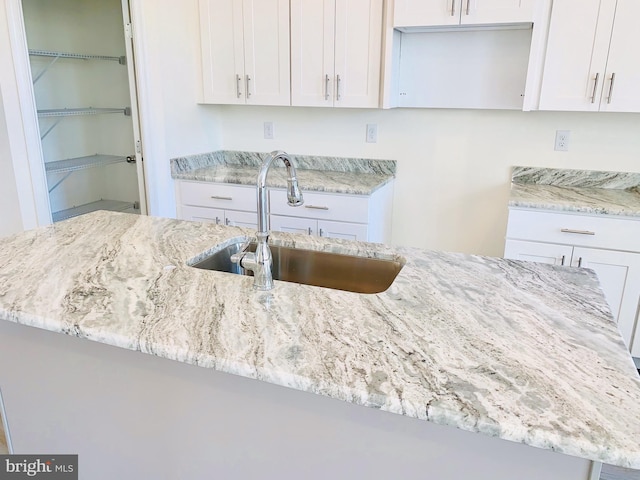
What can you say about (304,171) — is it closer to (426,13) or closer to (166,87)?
(166,87)

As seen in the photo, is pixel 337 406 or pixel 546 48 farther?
pixel 546 48

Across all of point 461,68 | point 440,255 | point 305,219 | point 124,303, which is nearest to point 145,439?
point 124,303

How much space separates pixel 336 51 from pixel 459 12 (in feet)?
2.49

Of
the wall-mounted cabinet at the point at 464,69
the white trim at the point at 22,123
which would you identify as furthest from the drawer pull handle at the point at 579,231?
the white trim at the point at 22,123

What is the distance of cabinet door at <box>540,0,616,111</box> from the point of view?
→ 2.48 meters

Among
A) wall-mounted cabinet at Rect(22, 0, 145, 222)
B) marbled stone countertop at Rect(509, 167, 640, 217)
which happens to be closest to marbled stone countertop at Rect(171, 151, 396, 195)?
wall-mounted cabinet at Rect(22, 0, 145, 222)

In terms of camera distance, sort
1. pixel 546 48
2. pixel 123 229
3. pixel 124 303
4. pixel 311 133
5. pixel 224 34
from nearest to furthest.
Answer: pixel 124 303 → pixel 123 229 → pixel 546 48 → pixel 224 34 → pixel 311 133

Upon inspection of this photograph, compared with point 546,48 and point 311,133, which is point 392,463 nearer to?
point 546,48

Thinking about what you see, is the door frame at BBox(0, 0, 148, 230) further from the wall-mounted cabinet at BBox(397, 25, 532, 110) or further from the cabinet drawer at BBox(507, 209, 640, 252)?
the cabinet drawer at BBox(507, 209, 640, 252)

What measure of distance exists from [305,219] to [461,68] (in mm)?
1347

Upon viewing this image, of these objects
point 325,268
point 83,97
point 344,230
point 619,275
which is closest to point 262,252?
point 325,268

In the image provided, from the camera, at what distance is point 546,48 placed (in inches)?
102

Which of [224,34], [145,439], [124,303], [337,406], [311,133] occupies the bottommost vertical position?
[145,439]

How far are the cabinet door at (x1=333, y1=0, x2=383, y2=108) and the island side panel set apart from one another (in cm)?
222
